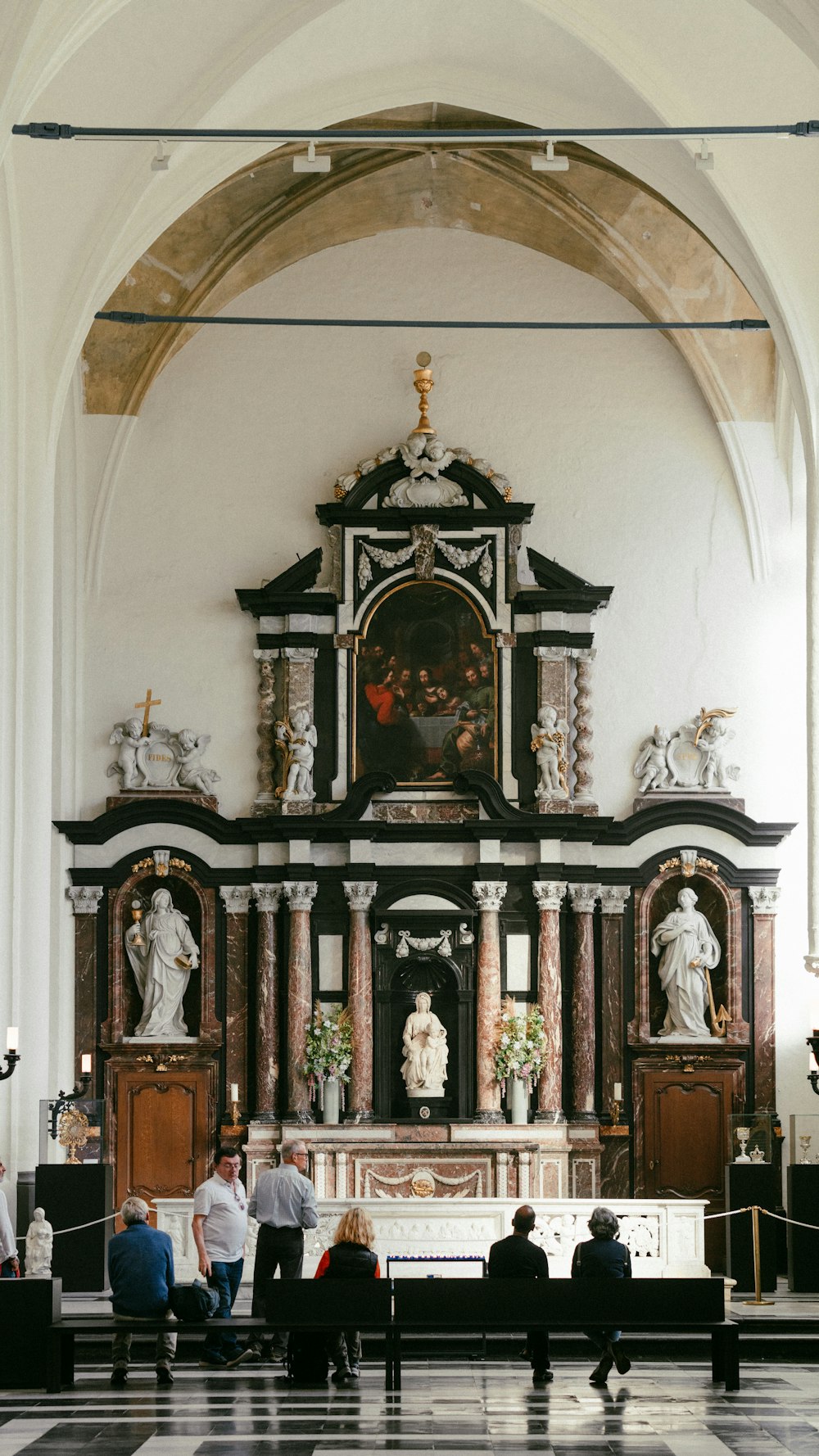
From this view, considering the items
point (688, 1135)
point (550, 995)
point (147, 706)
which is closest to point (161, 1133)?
point (550, 995)

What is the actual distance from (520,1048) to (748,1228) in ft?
10.2

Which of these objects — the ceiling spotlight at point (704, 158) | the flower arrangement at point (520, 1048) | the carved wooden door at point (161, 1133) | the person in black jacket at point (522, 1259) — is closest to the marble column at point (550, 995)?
the flower arrangement at point (520, 1048)

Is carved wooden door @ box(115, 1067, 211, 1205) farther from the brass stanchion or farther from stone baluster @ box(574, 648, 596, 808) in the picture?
the brass stanchion

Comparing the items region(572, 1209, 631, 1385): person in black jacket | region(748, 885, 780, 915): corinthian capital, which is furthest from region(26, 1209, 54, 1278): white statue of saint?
region(748, 885, 780, 915): corinthian capital

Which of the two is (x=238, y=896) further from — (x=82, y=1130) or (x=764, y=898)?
(x=764, y=898)

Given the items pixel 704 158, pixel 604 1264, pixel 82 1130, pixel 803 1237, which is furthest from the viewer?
pixel 82 1130

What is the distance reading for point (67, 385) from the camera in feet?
53.4

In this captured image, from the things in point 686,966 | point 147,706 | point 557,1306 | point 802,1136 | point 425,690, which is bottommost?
point 557,1306

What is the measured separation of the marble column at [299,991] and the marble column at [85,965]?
1.94m

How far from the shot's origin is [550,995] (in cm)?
1959

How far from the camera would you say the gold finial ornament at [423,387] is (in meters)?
20.1

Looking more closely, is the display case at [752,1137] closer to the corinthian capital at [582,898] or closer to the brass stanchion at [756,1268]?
the brass stanchion at [756,1268]

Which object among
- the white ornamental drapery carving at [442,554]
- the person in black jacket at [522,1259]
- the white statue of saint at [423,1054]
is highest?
the white ornamental drapery carving at [442,554]

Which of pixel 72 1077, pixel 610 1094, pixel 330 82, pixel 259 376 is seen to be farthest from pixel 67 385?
pixel 610 1094
